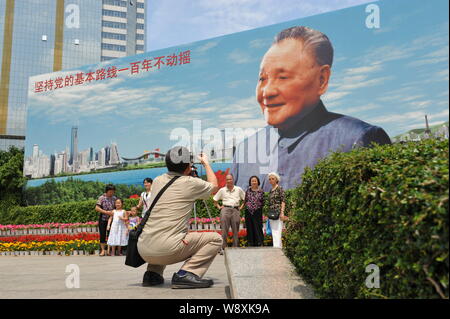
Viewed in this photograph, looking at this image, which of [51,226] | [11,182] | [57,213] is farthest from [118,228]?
[11,182]

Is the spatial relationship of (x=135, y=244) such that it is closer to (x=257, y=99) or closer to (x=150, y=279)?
(x=150, y=279)

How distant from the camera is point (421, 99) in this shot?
12383 millimetres

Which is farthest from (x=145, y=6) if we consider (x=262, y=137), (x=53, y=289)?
(x=53, y=289)

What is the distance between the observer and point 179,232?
4.45 metres

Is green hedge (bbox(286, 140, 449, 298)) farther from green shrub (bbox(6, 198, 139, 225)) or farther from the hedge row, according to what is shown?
green shrub (bbox(6, 198, 139, 225))

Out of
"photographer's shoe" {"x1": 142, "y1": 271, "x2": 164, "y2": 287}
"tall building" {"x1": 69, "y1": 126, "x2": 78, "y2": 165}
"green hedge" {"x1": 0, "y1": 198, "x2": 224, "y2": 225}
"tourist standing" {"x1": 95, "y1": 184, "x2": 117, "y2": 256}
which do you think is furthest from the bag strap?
"tall building" {"x1": 69, "y1": 126, "x2": 78, "y2": 165}

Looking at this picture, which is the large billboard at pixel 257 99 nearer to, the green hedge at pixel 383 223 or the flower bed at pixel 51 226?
the flower bed at pixel 51 226

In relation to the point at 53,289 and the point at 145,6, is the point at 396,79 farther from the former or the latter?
the point at 145,6

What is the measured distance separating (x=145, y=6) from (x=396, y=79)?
3287 inches

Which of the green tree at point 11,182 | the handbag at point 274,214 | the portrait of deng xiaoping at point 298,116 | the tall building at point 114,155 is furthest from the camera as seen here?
the green tree at point 11,182

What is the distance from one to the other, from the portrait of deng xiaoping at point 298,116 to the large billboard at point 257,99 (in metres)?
0.04

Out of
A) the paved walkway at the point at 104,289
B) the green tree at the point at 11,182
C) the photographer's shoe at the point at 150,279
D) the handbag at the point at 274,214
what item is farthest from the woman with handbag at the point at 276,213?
the green tree at the point at 11,182

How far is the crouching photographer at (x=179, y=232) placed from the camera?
4391 mm

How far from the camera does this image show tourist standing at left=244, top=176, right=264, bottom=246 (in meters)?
8.80
